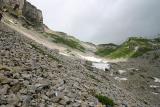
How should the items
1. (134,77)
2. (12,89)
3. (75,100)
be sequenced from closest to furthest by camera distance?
1. (12,89)
2. (75,100)
3. (134,77)

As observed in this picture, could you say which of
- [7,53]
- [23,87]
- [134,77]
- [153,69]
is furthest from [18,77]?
[153,69]

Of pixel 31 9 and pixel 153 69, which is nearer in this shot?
pixel 153 69

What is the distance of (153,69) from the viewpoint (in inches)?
3807

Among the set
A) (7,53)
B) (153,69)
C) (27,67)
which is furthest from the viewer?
(153,69)

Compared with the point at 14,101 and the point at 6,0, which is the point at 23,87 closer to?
the point at 14,101

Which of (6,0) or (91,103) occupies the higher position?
(6,0)

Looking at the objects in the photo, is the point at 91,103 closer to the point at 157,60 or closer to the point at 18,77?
the point at 18,77

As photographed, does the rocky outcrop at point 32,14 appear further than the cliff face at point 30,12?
Yes

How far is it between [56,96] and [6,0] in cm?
12414

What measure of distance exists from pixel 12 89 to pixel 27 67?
6452mm

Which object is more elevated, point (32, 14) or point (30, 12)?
point (30, 12)

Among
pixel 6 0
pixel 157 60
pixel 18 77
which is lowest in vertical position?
pixel 18 77

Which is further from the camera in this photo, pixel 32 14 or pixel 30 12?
pixel 32 14

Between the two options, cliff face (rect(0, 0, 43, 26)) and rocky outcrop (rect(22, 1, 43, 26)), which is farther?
rocky outcrop (rect(22, 1, 43, 26))
